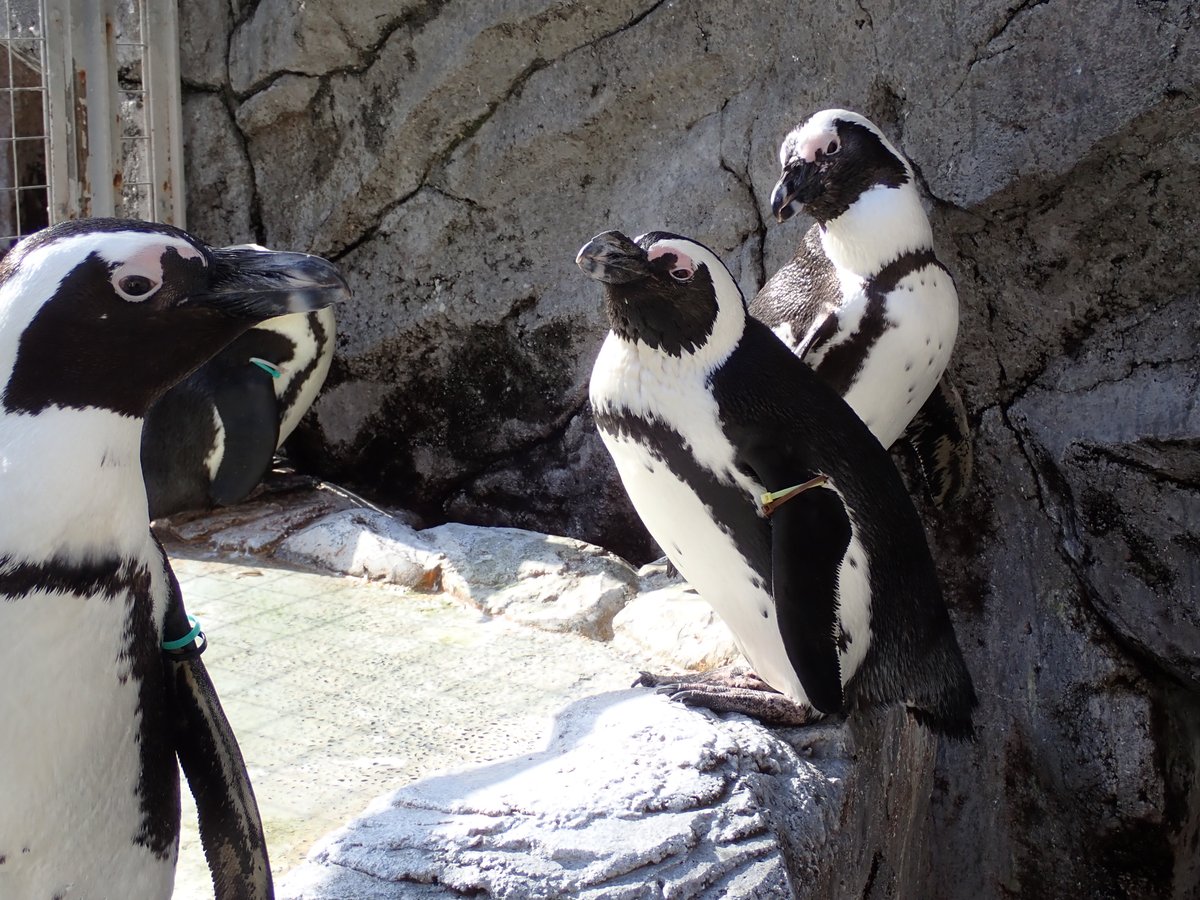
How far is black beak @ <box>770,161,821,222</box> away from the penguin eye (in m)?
1.69

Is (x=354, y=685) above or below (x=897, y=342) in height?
below

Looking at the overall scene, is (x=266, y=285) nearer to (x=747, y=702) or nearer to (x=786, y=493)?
(x=786, y=493)

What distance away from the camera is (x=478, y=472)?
154 inches

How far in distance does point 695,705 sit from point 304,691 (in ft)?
2.50

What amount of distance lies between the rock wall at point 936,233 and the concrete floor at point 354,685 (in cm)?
103

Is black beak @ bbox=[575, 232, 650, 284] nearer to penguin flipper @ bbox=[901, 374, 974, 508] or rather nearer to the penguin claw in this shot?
the penguin claw

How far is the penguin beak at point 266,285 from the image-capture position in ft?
4.25

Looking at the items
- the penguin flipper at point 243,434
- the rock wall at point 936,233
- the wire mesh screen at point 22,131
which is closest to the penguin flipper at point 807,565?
the rock wall at point 936,233

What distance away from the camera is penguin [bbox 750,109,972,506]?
8.48 ft

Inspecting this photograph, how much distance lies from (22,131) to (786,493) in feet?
11.4

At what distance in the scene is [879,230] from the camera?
8.68ft

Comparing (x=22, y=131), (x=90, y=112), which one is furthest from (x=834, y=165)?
(x=22, y=131)

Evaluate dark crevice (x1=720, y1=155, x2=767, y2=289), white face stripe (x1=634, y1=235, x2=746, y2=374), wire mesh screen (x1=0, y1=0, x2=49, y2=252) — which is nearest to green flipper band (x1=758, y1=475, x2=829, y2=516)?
white face stripe (x1=634, y1=235, x2=746, y2=374)

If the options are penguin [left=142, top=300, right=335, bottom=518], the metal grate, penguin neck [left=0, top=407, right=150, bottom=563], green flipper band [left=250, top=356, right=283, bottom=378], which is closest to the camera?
penguin neck [left=0, top=407, right=150, bottom=563]
